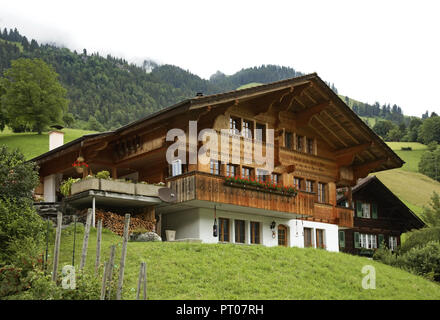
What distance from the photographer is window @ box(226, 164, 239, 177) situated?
27625 millimetres

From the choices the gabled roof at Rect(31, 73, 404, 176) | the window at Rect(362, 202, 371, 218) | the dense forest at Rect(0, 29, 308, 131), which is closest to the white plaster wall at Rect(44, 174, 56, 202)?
the gabled roof at Rect(31, 73, 404, 176)

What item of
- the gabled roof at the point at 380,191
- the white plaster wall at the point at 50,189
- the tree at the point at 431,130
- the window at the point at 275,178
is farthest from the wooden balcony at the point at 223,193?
the tree at the point at 431,130

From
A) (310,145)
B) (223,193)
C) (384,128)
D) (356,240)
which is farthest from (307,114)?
(384,128)

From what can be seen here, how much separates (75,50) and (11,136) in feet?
411

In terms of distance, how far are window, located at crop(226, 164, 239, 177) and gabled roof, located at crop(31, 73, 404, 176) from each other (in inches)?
129

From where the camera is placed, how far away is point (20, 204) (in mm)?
17891

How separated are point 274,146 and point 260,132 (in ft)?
3.98

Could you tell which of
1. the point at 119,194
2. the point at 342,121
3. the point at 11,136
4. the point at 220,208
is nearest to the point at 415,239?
the point at 342,121

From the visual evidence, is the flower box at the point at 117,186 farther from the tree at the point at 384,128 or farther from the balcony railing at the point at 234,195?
the tree at the point at 384,128

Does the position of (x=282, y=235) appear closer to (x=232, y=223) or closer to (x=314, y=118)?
(x=232, y=223)

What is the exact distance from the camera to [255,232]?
94.6 ft

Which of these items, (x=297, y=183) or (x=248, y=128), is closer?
→ (x=248, y=128)

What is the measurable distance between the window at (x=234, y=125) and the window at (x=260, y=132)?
141 centimetres
